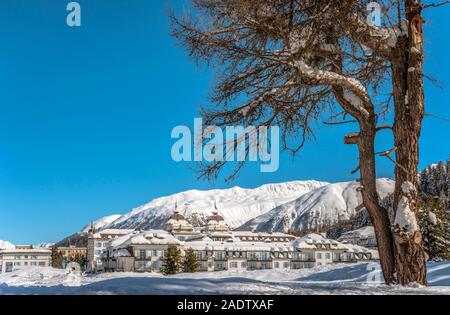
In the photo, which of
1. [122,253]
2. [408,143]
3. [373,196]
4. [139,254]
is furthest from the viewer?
[139,254]

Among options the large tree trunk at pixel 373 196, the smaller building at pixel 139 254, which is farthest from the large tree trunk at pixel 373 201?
the smaller building at pixel 139 254

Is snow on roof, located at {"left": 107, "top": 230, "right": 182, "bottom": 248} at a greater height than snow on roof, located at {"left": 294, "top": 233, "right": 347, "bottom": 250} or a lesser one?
greater

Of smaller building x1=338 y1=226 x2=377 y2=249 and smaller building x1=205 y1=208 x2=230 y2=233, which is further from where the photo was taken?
smaller building x1=205 y1=208 x2=230 y2=233

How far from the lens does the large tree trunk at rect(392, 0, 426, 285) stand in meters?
7.89

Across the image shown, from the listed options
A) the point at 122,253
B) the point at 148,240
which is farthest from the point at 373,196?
the point at 148,240

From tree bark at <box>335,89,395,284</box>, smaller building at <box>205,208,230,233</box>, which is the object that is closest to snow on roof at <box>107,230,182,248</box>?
smaller building at <box>205,208,230,233</box>

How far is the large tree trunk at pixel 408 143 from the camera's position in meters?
7.89

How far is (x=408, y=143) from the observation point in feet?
26.9

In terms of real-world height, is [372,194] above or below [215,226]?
above

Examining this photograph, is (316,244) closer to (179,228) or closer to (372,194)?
(179,228)

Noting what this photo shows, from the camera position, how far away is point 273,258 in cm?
7700

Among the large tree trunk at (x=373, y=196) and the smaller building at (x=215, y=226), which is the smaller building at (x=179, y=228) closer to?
the smaller building at (x=215, y=226)

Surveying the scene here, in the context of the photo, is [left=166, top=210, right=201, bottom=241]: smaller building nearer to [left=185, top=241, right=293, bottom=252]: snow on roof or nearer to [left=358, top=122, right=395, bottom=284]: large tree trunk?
[left=185, top=241, right=293, bottom=252]: snow on roof

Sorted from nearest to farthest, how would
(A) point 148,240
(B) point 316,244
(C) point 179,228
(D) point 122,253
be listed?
(D) point 122,253 < (A) point 148,240 < (B) point 316,244 < (C) point 179,228
